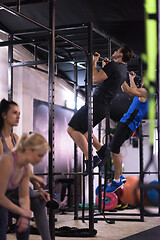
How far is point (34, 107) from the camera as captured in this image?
680 centimetres

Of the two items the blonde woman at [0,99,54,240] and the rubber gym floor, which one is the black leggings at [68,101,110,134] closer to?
the rubber gym floor

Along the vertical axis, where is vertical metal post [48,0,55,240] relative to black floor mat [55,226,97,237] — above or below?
above

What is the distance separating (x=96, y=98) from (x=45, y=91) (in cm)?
278

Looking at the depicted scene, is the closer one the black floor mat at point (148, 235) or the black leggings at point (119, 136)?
the black floor mat at point (148, 235)

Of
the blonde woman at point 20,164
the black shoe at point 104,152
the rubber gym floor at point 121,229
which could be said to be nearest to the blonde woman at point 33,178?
the blonde woman at point 20,164

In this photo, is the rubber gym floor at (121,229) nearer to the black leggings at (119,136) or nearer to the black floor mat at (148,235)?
the black floor mat at (148,235)

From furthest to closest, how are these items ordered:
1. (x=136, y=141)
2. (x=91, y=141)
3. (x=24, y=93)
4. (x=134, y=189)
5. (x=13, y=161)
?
(x=136, y=141)
(x=24, y=93)
(x=91, y=141)
(x=13, y=161)
(x=134, y=189)

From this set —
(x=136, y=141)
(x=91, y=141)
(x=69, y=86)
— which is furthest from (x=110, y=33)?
(x=136, y=141)

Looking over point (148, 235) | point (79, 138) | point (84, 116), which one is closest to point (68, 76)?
point (84, 116)

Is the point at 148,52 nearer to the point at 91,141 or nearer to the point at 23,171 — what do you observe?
the point at 23,171

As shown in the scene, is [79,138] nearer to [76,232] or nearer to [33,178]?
[76,232]

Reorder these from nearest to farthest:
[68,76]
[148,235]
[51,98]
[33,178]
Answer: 1. [33,178]
2. [51,98]
3. [148,235]
4. [68,76]

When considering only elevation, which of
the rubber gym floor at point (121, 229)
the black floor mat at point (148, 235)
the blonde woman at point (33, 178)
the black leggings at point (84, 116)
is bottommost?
the rubber gym floor at point (121, 229)

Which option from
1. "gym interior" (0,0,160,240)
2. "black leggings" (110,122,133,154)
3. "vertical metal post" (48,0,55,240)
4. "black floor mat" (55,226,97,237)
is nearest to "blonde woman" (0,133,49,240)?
"gym interior" (0,0,160,240)
